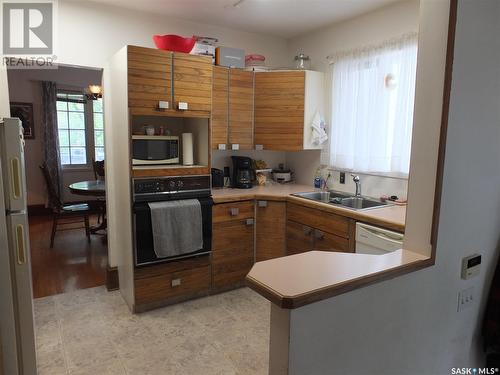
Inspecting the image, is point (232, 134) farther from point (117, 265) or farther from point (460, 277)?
point (460, 277)

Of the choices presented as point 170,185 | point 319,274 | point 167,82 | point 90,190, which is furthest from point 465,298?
point 90,190

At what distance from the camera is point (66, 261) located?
13.3ft

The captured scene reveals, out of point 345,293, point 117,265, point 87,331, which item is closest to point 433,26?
point 345,293

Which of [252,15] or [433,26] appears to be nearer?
[433,26]

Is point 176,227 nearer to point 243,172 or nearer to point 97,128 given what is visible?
point 243,172

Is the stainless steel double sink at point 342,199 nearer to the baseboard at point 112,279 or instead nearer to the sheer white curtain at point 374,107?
the sheer white curtain at point 374,107

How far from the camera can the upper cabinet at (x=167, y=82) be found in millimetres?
2633

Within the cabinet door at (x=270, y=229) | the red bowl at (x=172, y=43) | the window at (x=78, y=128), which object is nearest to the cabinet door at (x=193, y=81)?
the red bowl at (x=172, y=43)

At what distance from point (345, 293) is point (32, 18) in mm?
3089

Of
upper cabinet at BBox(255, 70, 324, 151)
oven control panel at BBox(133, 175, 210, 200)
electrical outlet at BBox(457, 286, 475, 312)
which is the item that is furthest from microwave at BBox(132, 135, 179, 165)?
electrical outlet at BBox(457, 286, 475, 312)

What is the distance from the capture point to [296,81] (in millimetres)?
3504

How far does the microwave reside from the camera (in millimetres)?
2834

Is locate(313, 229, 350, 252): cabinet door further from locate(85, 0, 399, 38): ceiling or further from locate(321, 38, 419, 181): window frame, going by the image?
locate(85, 0, 399, 38): ceiling

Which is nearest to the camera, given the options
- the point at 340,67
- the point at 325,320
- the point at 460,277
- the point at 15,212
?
the point at 325,320
